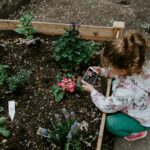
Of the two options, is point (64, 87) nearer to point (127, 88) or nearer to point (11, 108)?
point (11, 108)

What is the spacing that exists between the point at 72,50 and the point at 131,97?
2.82ft

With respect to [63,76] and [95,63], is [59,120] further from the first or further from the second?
[95,63]

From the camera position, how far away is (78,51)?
11.8 feet

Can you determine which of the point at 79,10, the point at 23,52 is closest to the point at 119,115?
the point at 23,52

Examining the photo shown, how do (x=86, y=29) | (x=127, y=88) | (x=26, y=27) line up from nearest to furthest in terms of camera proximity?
(x=127, y=88) < (x=26, y=27) < (x=86, y=29)

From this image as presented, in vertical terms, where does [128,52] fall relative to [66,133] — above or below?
above

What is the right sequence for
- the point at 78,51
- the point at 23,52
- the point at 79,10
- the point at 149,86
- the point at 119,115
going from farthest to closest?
the point at 79,10
the point at 23,52
the point at 78,51
the point at 119,115
the point at 149,86

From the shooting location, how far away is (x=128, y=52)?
2732 mm

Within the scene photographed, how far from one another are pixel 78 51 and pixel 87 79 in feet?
0.90

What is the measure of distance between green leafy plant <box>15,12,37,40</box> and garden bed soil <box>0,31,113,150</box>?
13cm

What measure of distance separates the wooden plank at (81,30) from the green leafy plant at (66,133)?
1.15 meters

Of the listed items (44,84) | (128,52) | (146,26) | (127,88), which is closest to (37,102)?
(44,84)

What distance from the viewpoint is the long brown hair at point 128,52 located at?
2.73 metres

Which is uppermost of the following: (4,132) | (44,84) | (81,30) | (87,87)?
(81,30)
